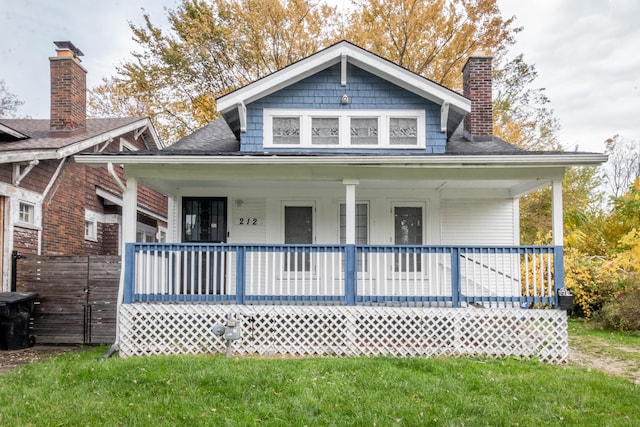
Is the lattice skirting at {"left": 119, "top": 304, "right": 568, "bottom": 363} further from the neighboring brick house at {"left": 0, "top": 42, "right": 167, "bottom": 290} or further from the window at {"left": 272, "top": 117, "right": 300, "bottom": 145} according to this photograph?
the window at {"left": 272, "top": 117, "right": 300, "bottom": 145}

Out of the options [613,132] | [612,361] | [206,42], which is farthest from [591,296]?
[613,132]

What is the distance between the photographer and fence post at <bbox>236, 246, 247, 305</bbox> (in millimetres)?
8195

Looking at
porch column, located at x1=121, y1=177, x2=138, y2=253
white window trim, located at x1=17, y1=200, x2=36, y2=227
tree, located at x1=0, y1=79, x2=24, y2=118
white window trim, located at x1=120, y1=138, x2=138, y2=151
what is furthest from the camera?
tree, located at x1=0, y1=79, x2=24, y2=118

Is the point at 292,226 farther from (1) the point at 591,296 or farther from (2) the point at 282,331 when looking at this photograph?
(1) the point at 591,296

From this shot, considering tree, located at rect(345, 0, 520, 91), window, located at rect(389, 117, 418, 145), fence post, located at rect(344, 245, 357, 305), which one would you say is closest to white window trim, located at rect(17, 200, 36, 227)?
fence post, located at rect(344, 245, 357, 305)

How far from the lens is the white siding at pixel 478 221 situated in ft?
35.9

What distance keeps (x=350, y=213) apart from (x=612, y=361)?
15.7 feet

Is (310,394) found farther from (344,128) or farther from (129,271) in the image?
(344,128)

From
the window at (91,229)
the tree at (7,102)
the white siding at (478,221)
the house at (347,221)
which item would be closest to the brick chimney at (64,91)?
the window at (91,229)

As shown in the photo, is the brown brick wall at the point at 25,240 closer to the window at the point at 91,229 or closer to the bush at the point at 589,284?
the window at the point at 91,229

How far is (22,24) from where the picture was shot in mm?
25797

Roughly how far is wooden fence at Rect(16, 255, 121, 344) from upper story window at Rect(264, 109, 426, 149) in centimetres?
414

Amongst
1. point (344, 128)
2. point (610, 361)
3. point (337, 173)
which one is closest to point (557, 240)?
point (610, 361)

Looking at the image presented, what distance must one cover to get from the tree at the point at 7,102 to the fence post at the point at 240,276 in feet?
82.5
